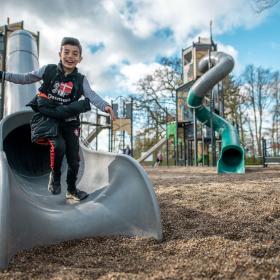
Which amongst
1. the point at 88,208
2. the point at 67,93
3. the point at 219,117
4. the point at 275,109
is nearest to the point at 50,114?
the point at 67,93

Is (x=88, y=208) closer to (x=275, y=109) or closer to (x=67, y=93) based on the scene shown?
(x=67, y=93)

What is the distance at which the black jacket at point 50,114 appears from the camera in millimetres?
2654

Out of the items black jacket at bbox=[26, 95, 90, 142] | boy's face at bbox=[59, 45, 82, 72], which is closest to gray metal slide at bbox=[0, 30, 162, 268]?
black jacket at bbox=[26, 95, 90, 142]

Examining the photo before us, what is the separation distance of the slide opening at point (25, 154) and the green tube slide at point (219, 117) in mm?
5385

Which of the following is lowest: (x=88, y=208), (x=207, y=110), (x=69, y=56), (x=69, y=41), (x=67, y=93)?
(x=88, y=208)

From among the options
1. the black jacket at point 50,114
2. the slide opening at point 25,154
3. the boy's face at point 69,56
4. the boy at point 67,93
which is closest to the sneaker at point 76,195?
the boy at point 67,93

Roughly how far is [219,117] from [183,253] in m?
9.14

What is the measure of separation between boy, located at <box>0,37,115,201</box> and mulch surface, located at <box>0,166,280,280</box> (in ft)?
2.43

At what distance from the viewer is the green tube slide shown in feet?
28.7

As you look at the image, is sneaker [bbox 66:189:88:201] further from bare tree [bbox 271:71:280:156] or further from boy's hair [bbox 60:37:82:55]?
bare tree [bbox 271:71:280:156]

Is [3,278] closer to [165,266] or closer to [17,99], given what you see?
[165,266]

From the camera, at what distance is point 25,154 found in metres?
4.06

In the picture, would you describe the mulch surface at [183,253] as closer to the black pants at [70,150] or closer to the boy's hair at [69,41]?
the black pants at [70,150]

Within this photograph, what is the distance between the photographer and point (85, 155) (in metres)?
3.36
